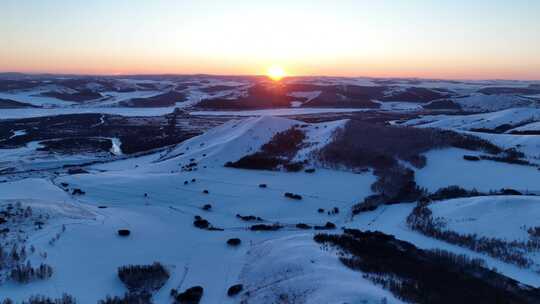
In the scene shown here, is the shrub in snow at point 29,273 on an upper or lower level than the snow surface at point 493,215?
lower

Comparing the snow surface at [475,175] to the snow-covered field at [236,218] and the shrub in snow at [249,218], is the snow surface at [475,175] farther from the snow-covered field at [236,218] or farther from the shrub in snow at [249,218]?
the shrub in snow at [249,218]

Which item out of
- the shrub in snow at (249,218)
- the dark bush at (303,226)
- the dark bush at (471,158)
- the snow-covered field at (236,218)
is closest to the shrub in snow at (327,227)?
the dark bush at (303,226)

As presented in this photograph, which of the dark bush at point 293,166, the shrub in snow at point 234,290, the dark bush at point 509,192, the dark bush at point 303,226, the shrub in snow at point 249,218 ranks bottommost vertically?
the shrub in snow at point 249,218

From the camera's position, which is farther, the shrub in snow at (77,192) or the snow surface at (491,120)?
the snow surface at (491,120)

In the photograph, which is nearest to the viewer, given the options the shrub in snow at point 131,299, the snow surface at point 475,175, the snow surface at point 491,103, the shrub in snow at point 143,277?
the shrub in snow at point 131,299

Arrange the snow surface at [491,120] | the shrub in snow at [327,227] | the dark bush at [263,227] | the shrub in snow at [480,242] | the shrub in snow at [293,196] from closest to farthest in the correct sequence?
the shrub in snow at [480,242] < the dark bush at [263,227] < the shrub in snow at [327,227] < the shrub in snow at [293,196] < the snow surface at [491,120]

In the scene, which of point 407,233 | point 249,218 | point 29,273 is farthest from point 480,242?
point 29,273

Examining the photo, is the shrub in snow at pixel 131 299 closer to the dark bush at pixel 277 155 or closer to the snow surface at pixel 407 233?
the snow surface at pixel 407 233

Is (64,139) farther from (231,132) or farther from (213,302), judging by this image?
(213,302)

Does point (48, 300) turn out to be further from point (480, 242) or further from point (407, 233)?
point (480, 242)
